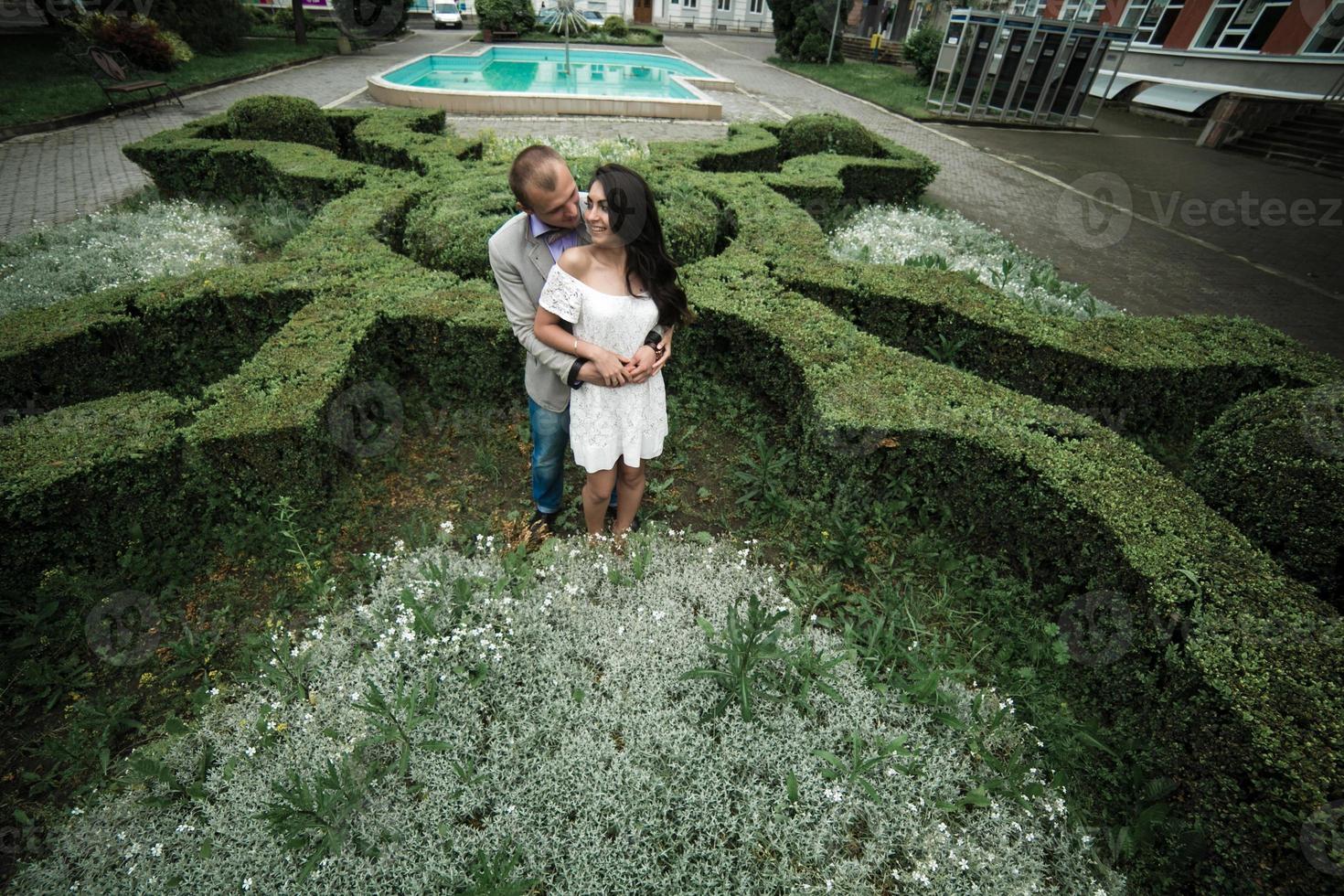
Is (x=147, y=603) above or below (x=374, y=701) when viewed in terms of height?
below

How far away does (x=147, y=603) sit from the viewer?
11.6 feet

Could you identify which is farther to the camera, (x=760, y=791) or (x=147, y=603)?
(x=147, y=603)

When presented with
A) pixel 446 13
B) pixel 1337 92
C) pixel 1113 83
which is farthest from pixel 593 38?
pixel 1337 92

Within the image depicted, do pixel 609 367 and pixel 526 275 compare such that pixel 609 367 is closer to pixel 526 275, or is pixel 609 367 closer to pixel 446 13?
pixel 526 275

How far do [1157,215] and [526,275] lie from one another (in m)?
13.1

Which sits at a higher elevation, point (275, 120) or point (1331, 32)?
point (1331, 32)

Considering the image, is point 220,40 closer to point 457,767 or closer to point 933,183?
point 933,183

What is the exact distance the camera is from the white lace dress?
3100 millimetres

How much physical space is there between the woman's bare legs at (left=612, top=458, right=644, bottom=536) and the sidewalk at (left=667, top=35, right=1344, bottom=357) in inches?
289

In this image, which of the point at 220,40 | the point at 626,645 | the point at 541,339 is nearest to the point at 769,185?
the point at 541,339

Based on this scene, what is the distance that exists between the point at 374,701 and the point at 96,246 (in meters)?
7.61

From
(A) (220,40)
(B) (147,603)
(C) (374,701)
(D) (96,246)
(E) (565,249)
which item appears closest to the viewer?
(C) (374,701)

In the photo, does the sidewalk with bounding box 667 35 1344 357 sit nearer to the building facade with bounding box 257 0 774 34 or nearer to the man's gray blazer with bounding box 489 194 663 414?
the man's gray blazer with bounding box 489 194 663 414

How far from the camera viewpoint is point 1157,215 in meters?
11.1
